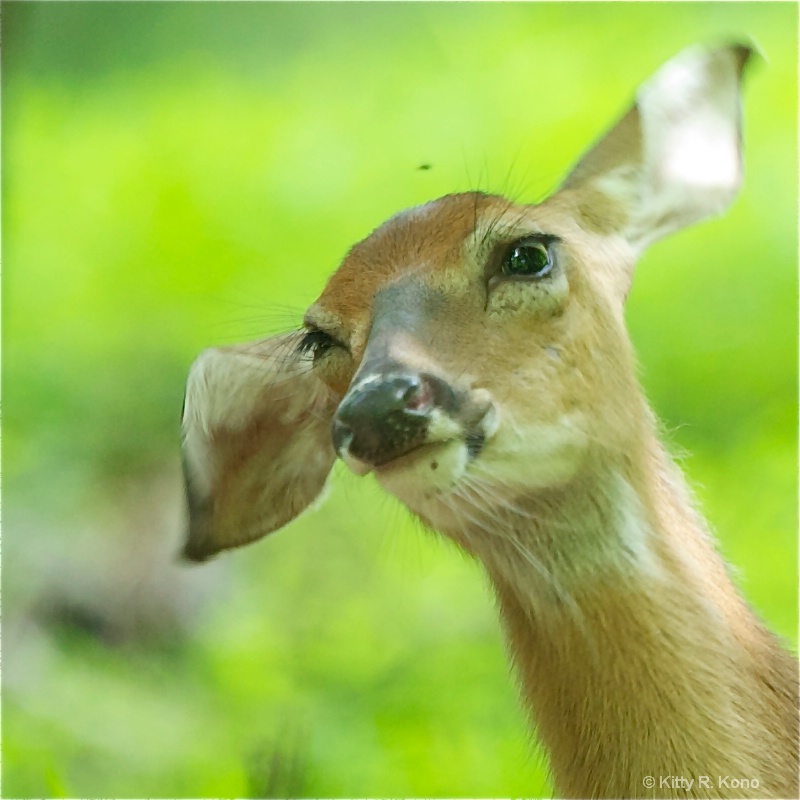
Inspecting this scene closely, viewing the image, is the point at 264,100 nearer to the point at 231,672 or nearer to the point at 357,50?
the point at 357,50

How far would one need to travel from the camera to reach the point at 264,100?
59.6 inches

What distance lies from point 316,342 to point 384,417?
11.4 inches

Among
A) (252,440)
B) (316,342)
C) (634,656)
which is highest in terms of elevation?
(316,342)

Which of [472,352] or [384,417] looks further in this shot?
[472,352]

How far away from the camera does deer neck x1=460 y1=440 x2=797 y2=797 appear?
46.0 inches

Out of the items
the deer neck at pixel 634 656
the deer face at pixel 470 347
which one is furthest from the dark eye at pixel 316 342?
the deer neck at pixel 634 656

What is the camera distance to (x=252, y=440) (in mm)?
1380

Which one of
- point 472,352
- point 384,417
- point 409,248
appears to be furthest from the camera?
point 409,248

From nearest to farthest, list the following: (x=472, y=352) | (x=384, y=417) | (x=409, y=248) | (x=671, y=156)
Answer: (x=384, y=417) → (x=472, y=352) → (x=409, y=248) → (x=671, y=156)

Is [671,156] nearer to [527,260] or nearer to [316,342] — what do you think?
[527,260]

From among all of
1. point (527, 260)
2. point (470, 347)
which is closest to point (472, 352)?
point (470, 347)

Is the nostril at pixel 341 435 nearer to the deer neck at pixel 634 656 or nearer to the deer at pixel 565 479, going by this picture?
the deer at pixel 565 479

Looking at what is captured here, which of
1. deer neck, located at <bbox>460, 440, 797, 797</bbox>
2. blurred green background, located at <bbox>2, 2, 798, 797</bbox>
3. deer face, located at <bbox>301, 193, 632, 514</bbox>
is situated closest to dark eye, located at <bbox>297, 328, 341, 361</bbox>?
deer face, located at <bbox>301, 193, 632, 514</bbox>

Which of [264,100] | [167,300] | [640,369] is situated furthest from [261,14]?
[640,369]
